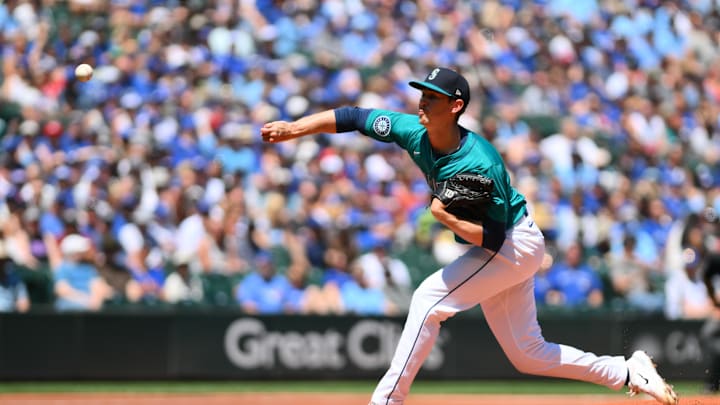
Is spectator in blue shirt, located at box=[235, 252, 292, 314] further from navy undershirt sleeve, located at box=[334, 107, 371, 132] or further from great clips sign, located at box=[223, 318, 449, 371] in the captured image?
navy undershirt sleeve, located at box=[334, 107, 371, 132]

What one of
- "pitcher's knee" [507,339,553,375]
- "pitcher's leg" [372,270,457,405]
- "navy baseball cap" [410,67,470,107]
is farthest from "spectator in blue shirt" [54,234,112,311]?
"navy baseball cap" [410,67,470,107]

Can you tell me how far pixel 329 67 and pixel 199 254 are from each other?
183 inches

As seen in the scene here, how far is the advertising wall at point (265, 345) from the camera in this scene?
12.6 meters

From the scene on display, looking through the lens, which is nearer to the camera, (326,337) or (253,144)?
(326,337)

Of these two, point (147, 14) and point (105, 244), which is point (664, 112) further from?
point (105, 244)

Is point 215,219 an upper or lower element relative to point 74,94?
lower

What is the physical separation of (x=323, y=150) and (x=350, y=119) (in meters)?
8.53

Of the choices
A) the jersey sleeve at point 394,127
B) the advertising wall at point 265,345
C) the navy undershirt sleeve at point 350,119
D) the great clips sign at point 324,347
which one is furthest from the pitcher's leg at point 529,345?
the great clips sign at point 324,347

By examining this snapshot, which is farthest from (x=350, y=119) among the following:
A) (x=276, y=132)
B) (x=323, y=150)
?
(x=323, y=150)

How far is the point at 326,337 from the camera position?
13.4m

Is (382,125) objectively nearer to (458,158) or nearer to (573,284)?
(458,158)

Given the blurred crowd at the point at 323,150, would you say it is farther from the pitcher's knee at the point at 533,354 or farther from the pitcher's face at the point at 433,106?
the pitcher's face at the point at 433,106

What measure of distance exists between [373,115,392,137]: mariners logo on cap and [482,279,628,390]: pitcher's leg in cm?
119

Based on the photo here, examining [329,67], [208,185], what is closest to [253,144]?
[208,185]
